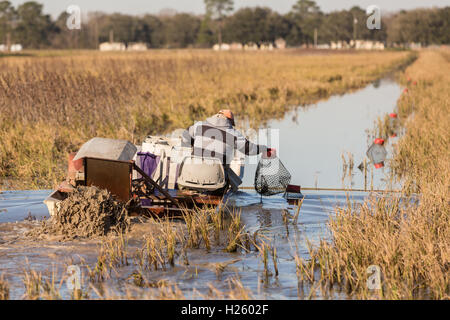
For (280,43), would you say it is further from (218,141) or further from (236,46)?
(218,141)

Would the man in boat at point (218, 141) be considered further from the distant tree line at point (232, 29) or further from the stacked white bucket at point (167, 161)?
the distant tree line at point (232, 29)

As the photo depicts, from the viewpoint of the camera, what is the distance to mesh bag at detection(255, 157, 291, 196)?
32.1 ft

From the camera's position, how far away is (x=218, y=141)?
872cm

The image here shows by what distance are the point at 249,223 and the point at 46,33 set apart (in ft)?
409

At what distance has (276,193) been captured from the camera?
9.82 m

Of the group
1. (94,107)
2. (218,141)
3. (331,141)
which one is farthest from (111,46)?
(218,141)

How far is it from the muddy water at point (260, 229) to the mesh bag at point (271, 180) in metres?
0.21

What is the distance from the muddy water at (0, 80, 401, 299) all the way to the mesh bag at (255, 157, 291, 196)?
208 millimetres

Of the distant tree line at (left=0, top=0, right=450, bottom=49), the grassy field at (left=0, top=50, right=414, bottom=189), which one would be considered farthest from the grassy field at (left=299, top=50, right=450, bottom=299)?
the distant tree line at (left=0, top=0, right=450, bottom=49)

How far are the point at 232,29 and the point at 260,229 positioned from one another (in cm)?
13566

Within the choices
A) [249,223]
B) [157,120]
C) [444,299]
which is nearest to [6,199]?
[249,223]

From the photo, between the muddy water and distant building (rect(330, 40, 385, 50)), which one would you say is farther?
distant building (rect(330, 40, 385, 50))

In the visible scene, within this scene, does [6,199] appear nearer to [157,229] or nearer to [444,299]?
[157,229]

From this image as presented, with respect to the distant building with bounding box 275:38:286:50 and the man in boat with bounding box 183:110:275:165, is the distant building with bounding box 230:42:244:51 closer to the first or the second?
the distant building with bounding box 275:38:286:50
